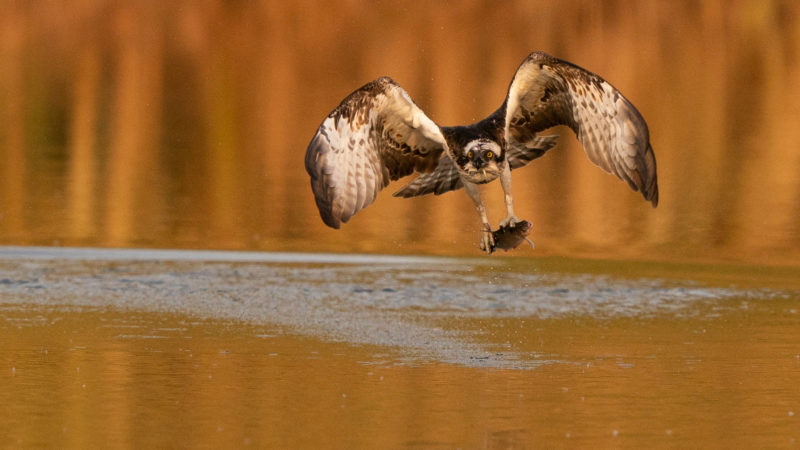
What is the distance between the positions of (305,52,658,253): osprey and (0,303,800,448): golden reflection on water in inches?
68.7

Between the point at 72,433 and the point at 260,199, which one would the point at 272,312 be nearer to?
the point at 72,433

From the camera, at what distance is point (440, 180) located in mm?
19938

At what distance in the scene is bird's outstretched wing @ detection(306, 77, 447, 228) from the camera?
1884cm

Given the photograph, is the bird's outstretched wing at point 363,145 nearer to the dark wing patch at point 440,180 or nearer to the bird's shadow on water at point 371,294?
the dark wing patch at point 440,180

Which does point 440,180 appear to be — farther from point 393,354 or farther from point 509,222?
point 393,354

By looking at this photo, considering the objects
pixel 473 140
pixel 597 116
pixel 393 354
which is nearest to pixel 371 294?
pixel 393 354

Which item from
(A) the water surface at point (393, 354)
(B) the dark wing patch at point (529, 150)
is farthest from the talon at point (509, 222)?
(A) the water surface at point (393, 354)

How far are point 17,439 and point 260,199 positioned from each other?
40302 mm

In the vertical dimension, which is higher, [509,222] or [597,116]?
[597,116]

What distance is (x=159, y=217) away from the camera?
4419 cm

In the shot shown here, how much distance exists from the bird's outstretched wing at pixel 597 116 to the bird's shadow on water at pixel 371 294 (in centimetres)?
242

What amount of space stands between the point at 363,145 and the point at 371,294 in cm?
882

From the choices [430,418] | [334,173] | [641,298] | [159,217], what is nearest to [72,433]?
[430,418]

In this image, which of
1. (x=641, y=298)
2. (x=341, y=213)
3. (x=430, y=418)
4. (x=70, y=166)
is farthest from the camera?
(x=70, y=166)
